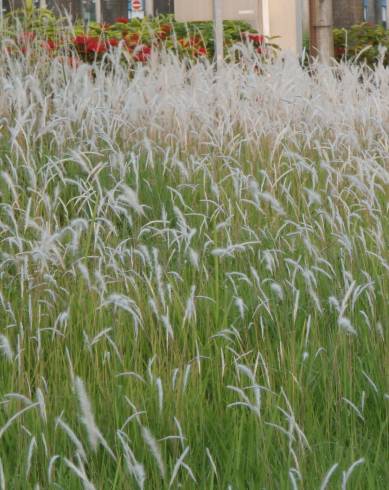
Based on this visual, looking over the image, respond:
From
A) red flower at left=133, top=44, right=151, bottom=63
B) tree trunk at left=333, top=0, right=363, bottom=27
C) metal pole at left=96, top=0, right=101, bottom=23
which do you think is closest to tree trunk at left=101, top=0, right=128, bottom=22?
metal pole at left=96, top=0, right=101, bottom=23

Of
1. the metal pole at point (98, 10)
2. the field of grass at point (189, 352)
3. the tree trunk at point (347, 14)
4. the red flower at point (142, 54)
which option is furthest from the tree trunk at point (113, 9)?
the field of grass at point (189, 352)

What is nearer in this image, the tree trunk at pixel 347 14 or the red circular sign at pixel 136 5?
the red circular sign at pixel 136 5

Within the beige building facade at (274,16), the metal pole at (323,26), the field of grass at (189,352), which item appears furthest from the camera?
the beige building facade at (274,16)

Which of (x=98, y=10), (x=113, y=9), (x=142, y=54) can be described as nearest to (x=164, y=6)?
(x=113, y=9)

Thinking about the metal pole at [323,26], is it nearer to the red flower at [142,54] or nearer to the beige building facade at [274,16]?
the red flower at [142,54]

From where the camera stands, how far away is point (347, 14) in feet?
51.9

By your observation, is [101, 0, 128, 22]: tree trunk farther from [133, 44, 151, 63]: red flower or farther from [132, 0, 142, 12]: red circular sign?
[133, 44, 151, 63]: red flower

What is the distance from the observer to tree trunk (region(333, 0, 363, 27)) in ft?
51.8

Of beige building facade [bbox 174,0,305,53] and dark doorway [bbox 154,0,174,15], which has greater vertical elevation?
dark doorway [bbox 154,0,174,15]

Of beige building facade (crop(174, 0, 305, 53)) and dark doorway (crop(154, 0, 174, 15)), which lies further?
dark doorway (crop(154, 0, 174, 15))

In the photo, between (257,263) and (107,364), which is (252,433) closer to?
(107,364)

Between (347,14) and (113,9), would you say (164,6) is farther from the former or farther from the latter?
(347,14)

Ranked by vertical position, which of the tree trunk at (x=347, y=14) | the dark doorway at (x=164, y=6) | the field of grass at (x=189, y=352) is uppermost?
the dark doorway at (x=164, y=6)

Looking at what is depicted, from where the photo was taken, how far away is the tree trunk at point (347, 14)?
15.8 m
